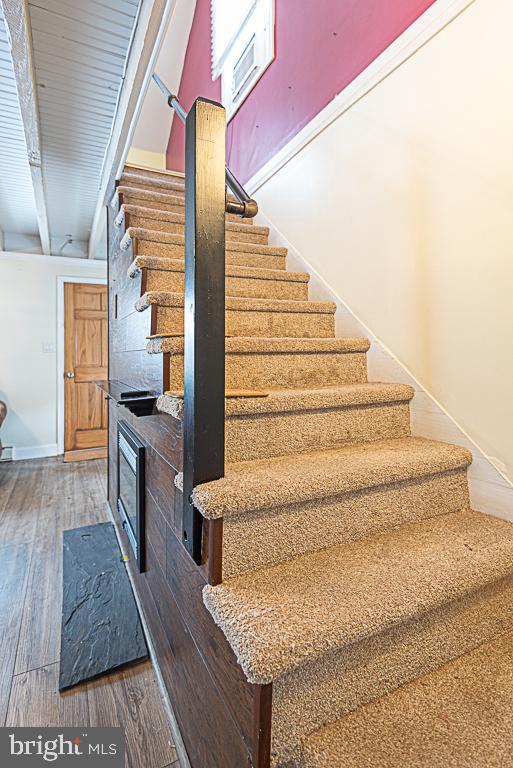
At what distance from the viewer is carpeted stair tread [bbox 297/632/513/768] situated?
0.72 metres

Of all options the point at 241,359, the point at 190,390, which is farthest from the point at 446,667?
the point at 241,359

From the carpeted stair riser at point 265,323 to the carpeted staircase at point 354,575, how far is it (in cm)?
1

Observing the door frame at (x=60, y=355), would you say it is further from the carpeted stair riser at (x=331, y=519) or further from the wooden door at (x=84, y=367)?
the carpeted stair riser at (x=331, y=519)

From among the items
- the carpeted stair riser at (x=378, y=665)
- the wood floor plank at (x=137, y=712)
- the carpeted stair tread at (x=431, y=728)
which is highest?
the carpeted stair riser at (x=378, y=665)

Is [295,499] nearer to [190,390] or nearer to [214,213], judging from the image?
[190,390]

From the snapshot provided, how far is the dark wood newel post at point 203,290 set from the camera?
0.91 meters

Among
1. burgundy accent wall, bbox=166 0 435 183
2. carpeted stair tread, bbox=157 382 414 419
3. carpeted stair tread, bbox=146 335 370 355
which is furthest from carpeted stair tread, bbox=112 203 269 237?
carpeted stair tread, bbox=157 382 414 419

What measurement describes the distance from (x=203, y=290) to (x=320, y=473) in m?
0.57

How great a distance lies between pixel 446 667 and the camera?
973mm

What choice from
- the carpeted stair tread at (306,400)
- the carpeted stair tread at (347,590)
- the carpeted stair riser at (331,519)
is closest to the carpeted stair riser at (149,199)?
the carpeted stair tread at (306,400)

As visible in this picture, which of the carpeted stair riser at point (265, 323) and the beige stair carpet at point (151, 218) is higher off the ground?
the beige stair carpet at point (151, 218)

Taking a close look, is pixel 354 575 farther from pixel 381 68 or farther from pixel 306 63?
pixel 306 63

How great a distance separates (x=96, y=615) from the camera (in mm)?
1854

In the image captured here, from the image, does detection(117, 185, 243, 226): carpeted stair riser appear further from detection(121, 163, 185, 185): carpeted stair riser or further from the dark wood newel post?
the dark wood newel post
